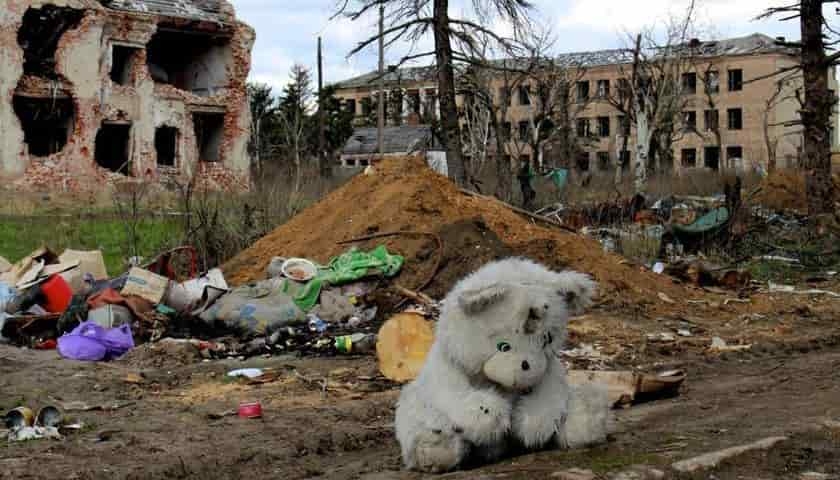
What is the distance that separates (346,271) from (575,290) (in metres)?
7.61

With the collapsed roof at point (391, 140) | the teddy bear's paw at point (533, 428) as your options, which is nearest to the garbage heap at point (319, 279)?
the teddy bear's paw at point (533, 428)

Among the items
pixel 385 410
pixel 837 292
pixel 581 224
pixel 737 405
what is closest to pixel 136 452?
pixel 385 410

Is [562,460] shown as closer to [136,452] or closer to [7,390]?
[136,452]

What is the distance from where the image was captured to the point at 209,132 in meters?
38.9

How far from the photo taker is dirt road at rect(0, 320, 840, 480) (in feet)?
15.6

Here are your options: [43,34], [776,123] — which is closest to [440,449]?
[43,34]

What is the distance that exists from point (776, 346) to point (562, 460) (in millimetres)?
6080

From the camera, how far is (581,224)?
19891 millimetres

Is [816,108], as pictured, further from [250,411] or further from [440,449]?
[440,449]

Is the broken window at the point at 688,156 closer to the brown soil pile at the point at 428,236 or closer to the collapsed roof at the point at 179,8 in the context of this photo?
the collapsed roof at the point at 179,8

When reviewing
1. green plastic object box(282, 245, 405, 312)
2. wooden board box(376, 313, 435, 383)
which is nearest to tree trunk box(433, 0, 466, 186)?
green plastic object box(282, 245, 405, 312)

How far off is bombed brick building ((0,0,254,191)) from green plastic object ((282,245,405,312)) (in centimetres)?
1841

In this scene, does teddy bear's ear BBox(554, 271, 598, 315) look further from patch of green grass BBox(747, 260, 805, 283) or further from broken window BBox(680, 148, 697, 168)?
broken window BBox(680, 148, 697, 168)

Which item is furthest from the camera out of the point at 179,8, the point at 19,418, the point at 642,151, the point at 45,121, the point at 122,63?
the point at 642,151
